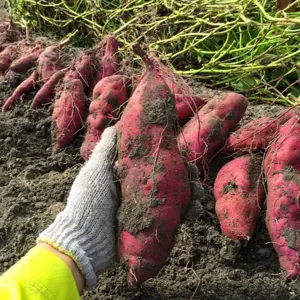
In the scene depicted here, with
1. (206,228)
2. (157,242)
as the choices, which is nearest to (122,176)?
(157,242)

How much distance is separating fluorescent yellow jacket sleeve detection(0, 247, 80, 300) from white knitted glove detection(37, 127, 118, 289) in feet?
0.18

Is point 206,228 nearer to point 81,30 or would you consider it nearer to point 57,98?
point 57,98

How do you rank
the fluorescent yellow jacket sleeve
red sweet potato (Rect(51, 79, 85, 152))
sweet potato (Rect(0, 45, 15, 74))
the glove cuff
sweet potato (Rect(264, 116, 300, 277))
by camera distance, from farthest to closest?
sweet potato (Rect(0, 45, 15, 74)) < red sweet potato (Rect(51, 79, 85, 152)) < sweet potato (Rect(264, 116, 300, 277)) < the glove cuff < the fluorescent yellow jacket sleeve

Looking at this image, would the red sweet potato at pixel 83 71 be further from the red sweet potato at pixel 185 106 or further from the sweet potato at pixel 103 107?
the red sweet potato at pixel 185 106

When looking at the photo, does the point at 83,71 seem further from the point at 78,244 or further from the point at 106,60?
the point at 78,244

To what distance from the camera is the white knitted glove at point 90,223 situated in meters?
1.16

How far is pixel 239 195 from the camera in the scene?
1.52 meters

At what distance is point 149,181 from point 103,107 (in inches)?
24.2

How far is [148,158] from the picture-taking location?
1.35m

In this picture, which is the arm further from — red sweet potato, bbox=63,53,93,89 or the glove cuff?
red sweet potato, bbox=63,53,93,89

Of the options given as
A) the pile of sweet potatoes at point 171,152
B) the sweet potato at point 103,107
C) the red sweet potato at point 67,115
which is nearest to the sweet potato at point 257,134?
the pile of sweet potatoes at point 171,152

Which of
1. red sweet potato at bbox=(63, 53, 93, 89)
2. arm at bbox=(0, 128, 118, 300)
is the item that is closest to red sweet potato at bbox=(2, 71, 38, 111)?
red sweet potato at bbox=(63, 53, 93, 89)

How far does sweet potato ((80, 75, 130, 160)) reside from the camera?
1.84m

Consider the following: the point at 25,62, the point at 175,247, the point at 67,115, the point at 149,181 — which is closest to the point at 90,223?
the point at 149,181
